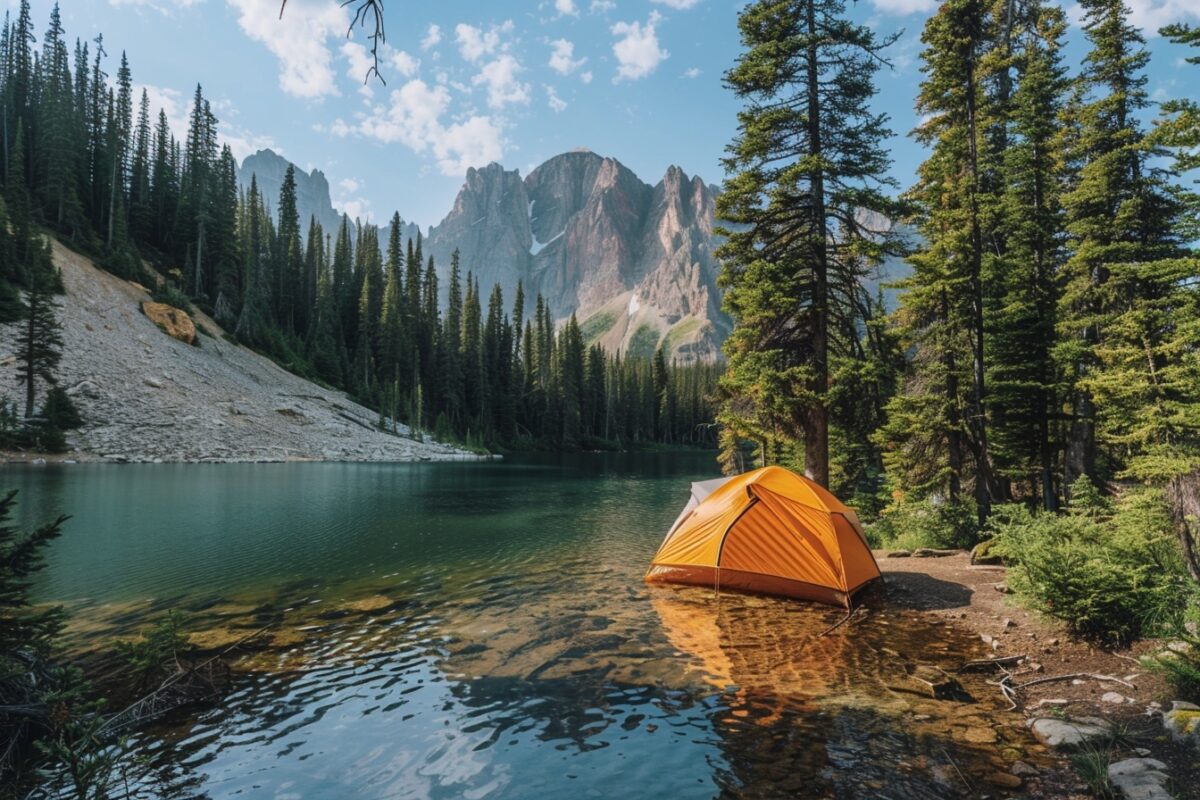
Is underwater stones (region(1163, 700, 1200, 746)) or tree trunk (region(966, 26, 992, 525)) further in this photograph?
tree trunk (region(966, 26, 992, 525))

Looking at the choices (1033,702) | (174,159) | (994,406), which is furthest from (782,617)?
(174,159)

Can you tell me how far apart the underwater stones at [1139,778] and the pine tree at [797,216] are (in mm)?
10524

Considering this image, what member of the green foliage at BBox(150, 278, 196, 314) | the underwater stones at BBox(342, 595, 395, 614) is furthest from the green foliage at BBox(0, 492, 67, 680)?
the green foliage at BBox(150, 278, 196, 314)

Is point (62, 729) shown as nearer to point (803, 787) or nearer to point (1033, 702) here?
point (803, 787)

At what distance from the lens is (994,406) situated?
17.8m

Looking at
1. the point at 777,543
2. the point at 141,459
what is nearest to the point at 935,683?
the point at 777,543

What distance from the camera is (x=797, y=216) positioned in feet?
52.9

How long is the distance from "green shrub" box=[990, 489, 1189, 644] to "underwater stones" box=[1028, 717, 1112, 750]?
1897mm

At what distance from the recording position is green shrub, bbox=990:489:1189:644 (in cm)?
761

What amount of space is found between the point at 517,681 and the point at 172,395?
52860 mm

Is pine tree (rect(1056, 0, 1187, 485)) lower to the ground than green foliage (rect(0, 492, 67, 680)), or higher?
higher

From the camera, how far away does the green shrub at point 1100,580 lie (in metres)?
7.61

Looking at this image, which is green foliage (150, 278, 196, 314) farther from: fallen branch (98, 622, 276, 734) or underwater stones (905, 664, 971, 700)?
underwater stones (905, 664, 971, 700)

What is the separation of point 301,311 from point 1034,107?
287 ft
